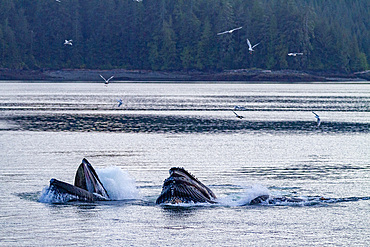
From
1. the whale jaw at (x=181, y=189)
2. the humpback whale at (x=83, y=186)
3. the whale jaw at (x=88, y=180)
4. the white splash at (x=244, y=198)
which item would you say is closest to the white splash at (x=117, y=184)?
the whale jaw at (x=88, y=180)

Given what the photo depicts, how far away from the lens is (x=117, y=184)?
980 inches

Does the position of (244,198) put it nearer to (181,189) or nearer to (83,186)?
(181,189)

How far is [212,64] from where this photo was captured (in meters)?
198

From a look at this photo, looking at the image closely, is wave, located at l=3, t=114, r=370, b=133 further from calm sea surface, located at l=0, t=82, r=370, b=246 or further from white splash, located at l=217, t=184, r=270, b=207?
white splash, located at l=217, t=184, r=270, b=207

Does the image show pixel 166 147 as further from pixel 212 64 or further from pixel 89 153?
pixel 212 64

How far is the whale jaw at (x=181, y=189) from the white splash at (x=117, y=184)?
1.64 meters

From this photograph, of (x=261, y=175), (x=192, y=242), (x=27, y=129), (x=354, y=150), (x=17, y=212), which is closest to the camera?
(x=192, y=242)

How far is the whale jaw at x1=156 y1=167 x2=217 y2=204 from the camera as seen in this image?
22.3 metres

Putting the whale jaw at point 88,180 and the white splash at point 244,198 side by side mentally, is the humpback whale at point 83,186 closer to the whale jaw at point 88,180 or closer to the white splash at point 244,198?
the whale jaw at point 88,180

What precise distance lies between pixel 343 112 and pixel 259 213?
5694 centimetres

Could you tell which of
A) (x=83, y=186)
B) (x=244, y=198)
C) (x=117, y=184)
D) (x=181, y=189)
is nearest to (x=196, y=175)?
(x=117, y=184)

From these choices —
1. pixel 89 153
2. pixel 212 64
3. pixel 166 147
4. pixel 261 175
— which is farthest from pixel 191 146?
pixel 212 64

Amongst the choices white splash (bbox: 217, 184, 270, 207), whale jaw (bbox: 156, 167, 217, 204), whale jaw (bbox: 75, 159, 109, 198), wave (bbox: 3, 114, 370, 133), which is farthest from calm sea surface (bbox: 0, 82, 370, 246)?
whale jaw (bbox: 75, 159, 109, 198)

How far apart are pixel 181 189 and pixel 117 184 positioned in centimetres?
330
